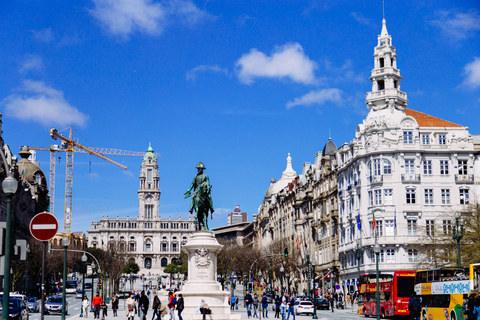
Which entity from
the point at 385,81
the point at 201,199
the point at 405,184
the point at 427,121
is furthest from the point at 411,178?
the point at 201,199

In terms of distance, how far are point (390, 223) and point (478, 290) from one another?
4205cm

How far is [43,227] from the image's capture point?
56.3ft

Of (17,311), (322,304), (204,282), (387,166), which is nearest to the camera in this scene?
(204,282)

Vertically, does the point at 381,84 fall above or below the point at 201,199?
above

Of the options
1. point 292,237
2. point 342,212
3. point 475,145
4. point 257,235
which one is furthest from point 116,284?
point 257,235

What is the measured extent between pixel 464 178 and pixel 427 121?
369 inches

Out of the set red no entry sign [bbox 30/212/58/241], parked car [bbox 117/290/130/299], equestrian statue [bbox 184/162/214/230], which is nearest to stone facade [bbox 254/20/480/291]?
parked car [bbox 117/290/130/299]

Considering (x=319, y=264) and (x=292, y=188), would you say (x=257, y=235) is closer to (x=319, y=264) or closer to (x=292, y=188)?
(x=292, y=188)

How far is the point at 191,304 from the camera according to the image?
114 feet

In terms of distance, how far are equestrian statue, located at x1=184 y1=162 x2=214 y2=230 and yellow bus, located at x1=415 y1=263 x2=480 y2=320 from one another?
13626 mm

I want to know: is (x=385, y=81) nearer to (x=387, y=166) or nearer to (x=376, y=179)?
(x=387, y=166)

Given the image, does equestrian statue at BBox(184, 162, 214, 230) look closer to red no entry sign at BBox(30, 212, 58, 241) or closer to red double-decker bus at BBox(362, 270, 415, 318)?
red double-decker bus at BBox(362, 270, 415, 318)

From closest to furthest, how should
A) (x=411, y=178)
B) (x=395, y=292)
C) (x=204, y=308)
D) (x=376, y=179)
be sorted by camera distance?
(x=204, y=308) → (x=395, y=292) → (x=411, y=178) → (x=376, y=179)

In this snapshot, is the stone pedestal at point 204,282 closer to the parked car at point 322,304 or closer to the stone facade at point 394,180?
the parked car at point 322,304
